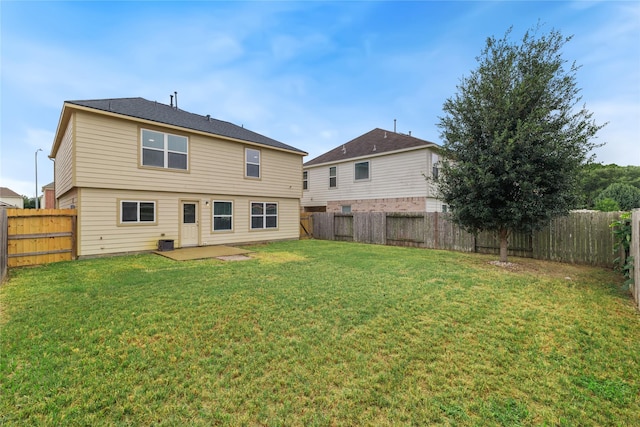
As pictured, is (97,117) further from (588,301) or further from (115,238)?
(588,301)

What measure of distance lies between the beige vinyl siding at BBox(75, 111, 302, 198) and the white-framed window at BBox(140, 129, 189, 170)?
192mm

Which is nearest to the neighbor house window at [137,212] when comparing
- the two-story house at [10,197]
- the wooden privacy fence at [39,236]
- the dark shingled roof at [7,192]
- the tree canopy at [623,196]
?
the wooden privacy fence at [39,236]

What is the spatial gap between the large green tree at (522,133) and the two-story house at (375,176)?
5105 mm

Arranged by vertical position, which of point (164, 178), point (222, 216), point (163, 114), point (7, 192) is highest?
point (7, 192)

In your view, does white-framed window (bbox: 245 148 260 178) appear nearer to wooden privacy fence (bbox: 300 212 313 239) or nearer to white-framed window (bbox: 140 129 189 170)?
white-framed window (bbox: 140 129 189 170)

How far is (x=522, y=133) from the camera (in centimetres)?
702

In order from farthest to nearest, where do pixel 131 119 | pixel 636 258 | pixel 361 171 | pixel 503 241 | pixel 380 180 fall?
pixel 361 171 → pixel 380 180 → pixel 131 119 → pixel 503 241 → pixel 636 258

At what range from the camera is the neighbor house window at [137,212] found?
10055 mm

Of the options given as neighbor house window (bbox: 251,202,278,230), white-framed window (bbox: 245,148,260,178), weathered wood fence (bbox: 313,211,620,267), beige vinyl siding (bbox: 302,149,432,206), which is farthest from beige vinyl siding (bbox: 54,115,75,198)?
beige vinyl siding (bbox: 302,149,432,206)

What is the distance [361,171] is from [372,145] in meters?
1.89

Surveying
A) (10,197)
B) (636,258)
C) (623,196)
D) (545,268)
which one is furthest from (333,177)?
(10,197)

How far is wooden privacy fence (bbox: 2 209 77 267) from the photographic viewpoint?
780 centimetres

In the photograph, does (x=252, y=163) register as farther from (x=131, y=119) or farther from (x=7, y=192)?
(x=7, y=192)

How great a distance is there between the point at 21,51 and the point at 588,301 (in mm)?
18254
